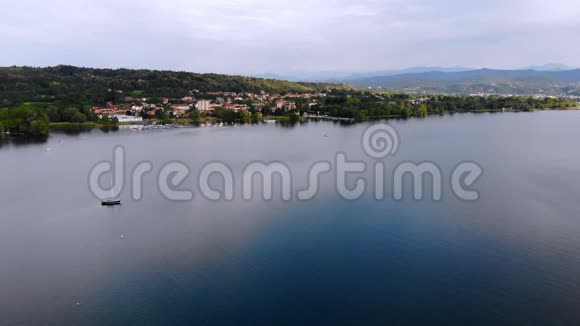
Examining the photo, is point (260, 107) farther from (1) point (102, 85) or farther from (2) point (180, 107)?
(1) point (102, 85)

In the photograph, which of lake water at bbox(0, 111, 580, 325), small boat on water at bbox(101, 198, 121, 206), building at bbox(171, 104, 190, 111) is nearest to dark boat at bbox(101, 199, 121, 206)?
small boat on water at bbox(101, 198, 121, 206)

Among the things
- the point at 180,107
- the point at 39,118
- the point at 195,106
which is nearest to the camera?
the point at 39,118

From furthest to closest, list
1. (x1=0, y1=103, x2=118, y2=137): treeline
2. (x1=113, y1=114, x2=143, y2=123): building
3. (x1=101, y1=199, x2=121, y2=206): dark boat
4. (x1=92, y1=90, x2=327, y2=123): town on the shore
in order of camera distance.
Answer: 1. (x1=92, y1=90, x2=327, y2=123): town on the shore
2. (x1=113, y1=114, x2=143, y2=123): building
3. (x1=0, y1=103, x2=118, y2=137): treeline
4. (x1=101, y1=199, x2=121, y2=206): dark boat

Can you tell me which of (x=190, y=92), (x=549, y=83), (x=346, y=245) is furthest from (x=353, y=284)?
(x=549, y=83)

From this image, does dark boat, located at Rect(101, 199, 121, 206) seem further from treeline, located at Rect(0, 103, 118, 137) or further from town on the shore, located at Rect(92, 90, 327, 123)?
town on the shore, located at Rect(92, 90, 327, 123)

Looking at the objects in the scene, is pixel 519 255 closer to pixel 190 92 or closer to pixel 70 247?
pixel 70 247

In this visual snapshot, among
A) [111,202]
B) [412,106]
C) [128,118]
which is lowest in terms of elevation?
[111,202]

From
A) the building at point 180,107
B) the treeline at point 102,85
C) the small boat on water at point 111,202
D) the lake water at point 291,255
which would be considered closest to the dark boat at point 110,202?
the small boat on water at point 111,202

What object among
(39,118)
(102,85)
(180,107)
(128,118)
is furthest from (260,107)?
A: (39,118)
